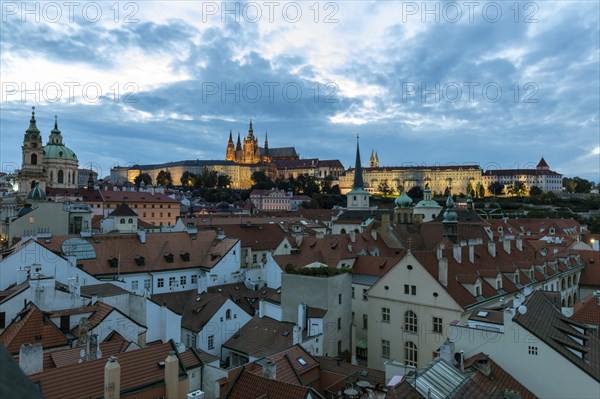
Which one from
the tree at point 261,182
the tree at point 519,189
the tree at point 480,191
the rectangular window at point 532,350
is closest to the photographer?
the rectangular window at point 532,350

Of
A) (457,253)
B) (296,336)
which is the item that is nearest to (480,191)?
(457,253)

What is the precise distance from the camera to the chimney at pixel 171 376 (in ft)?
46.8

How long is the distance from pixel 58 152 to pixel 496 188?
129479 mm

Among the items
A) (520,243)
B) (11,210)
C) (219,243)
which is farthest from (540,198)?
(11,210)

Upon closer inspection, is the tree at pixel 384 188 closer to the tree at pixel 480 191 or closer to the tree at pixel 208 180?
the tree at pixel 480 191

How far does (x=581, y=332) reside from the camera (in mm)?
18000

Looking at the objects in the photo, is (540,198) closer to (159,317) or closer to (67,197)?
(67,197)

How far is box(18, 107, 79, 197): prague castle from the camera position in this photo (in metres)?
85.4

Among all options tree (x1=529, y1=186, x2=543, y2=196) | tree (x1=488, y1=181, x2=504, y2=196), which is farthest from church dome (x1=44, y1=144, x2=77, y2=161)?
tree (x1=529, y1=186, x2=543, y2=196)

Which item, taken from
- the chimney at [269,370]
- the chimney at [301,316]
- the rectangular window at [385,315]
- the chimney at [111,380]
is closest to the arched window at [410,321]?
the rectangular window at [385,315]

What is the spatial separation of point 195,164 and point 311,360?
182190mm

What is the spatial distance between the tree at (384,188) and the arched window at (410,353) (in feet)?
451

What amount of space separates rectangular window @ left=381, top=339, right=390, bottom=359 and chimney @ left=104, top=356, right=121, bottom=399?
17.7 meters

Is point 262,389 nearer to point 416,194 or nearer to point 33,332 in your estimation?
point 33,332
